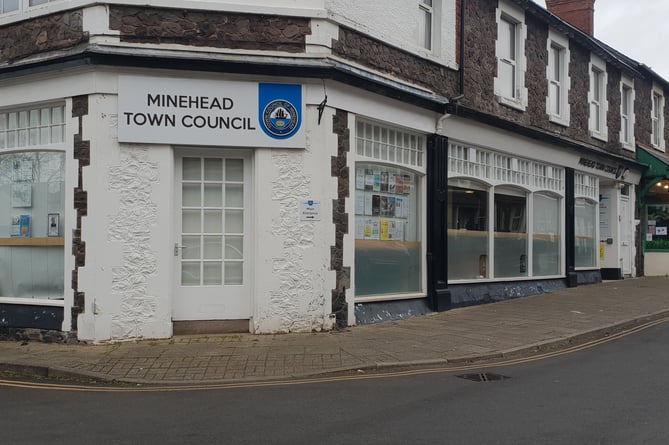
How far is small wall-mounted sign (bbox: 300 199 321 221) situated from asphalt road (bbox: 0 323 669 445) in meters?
3.33

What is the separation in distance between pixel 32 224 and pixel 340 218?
515cm

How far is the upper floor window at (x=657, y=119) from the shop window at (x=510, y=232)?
35.2ft

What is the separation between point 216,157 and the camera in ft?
33.9

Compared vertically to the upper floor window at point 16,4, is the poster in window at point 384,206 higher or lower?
lower

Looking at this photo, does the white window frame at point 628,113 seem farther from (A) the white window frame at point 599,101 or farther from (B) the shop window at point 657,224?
(B) the shop window at point 657,224

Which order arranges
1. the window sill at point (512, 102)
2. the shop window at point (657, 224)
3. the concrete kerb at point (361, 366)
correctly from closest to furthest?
1. the concrete kerb at point (361, 366)
2. the window sill at point (512, 102)
3. the shop window at point (657, 224)

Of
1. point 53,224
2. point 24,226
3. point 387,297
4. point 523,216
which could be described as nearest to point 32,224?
point 24,226

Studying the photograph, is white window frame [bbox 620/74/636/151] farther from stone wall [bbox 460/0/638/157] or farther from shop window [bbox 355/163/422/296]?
shop window [bbox 355/163/422/296]

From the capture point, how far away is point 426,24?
43.0 ft

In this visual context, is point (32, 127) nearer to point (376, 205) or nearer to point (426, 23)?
point (376, 205)

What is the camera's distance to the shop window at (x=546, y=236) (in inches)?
656

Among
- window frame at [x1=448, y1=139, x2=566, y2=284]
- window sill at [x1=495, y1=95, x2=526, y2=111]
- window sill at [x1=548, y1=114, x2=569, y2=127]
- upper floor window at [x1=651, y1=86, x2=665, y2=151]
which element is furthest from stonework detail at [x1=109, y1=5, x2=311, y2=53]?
upper floor window at [x1=651, y1=86, x2=665, y2=151]

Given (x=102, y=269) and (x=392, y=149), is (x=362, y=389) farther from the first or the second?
(x=392, y=149)

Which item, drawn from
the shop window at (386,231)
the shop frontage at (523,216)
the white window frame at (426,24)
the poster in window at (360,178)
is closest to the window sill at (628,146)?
the shop frontage at (523,216)
